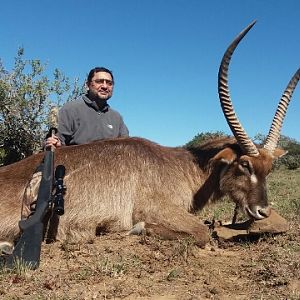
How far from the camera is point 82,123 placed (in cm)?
650

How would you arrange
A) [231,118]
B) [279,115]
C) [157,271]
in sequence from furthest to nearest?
[279,115] → [231,118] → [157,271]

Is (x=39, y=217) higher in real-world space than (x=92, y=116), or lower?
lower

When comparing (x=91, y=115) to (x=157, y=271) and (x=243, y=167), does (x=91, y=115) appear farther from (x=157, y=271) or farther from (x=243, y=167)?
(x=157, y=271)

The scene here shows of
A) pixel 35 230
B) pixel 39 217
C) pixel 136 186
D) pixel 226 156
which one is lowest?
pixel 35 230

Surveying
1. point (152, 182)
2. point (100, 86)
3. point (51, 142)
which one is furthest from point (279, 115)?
point (51, 142)

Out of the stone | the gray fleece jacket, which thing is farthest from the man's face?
the stone

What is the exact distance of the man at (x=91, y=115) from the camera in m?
6.44

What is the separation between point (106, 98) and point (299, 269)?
392 centimetres

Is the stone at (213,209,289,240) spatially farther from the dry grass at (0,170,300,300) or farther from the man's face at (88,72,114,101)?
the man's face at (88,72,114,101)

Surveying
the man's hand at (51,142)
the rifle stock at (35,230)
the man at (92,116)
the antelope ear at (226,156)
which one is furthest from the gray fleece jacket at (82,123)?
the antelope ear at (226,156)

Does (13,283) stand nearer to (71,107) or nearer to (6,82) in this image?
(71,107)

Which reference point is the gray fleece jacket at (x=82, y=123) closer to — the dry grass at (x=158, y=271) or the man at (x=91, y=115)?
the man at (x=91, y=115)

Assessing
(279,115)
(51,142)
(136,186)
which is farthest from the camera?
(279,115)

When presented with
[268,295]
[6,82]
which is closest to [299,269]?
[268,295]
